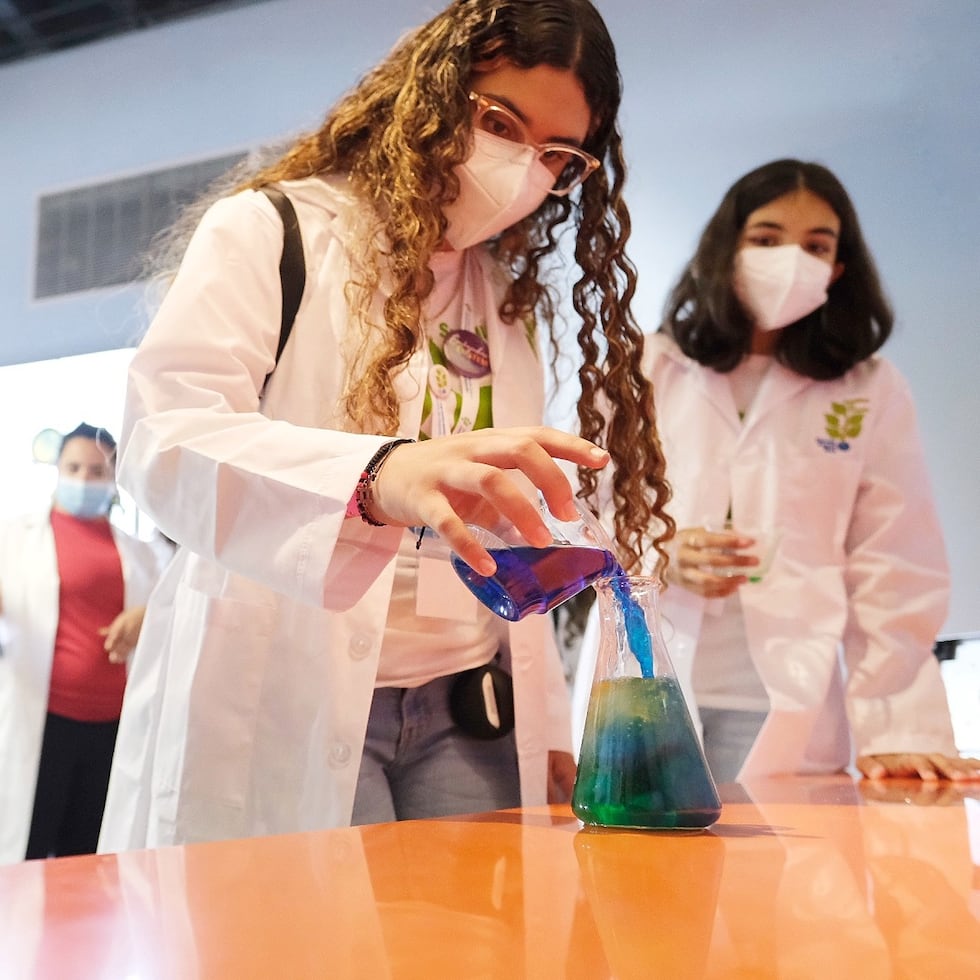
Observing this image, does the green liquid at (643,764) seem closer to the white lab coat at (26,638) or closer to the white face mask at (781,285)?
the white face mask at (781,285)

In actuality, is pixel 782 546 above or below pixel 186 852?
above

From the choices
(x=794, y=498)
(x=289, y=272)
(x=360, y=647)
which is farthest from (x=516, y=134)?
(x=794, y=498)

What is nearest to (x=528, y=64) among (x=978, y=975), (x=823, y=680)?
(x=978, y=975)

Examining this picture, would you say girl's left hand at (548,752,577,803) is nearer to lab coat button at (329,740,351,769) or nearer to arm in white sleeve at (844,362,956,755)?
lab coat button at (329,740,351,769)

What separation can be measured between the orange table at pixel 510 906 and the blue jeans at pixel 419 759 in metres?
0.35

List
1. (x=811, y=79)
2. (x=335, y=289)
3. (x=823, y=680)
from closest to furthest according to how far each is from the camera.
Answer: (x=335, y=289) < (x=823, y=680) < (x=811, y=79)

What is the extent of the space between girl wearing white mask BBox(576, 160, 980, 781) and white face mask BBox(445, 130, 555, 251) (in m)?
0.65

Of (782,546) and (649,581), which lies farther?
(782,546)

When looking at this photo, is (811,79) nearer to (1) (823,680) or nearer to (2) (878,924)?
(1) (823,680)

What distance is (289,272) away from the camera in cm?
106

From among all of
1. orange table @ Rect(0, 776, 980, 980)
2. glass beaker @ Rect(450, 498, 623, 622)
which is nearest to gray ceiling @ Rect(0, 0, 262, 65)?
glass beaker @ Rect(450, 498, 623, 622)

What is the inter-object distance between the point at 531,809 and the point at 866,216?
2440mm

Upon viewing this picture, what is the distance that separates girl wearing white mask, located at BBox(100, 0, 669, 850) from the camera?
0.81 m

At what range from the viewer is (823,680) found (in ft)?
6.09
